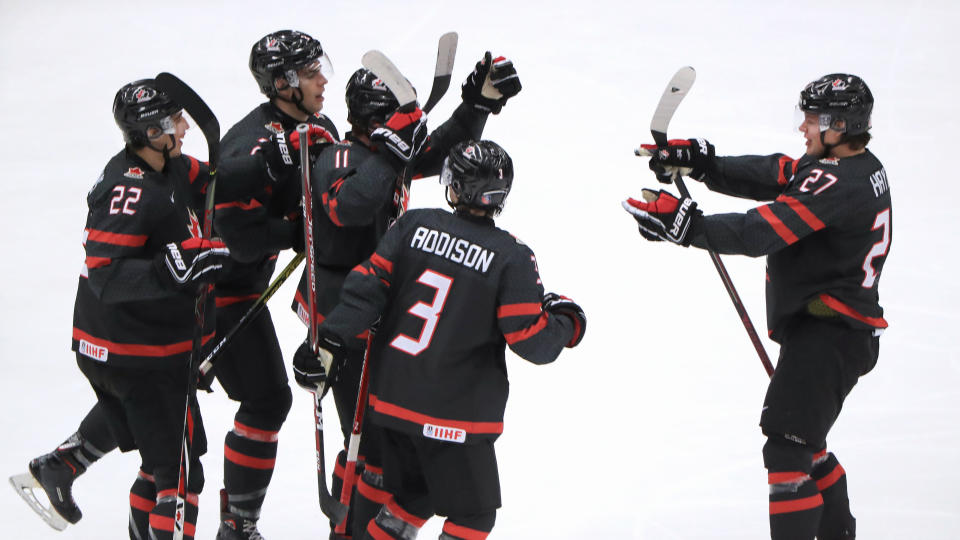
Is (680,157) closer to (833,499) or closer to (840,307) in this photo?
(840,307)

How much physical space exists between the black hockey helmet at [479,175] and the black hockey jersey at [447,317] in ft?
0.17

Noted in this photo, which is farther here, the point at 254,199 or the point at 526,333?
the point at 254,199

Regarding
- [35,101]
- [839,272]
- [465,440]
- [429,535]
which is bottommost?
[429,535]

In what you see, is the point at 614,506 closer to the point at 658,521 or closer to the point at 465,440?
the point at 658,521

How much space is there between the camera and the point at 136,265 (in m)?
2.99

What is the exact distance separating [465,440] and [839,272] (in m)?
1.12

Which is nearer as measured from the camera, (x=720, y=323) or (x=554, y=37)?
(x=720, y=323)

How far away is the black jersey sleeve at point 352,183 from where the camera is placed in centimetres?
302

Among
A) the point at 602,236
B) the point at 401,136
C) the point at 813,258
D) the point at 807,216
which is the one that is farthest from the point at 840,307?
the point at 602,236

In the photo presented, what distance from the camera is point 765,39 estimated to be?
7.78 m

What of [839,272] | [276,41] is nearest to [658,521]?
[839,272]

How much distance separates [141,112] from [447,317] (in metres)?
0.98

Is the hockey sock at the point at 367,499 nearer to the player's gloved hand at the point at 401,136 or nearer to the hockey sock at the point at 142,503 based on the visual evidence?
the hockey sock at the point at 142,503

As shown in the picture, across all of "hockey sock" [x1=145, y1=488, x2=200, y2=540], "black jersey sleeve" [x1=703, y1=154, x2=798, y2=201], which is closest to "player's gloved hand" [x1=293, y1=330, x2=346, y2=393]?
"hockey sock" [x1=145, y1=488, x2=200, y2=540]
